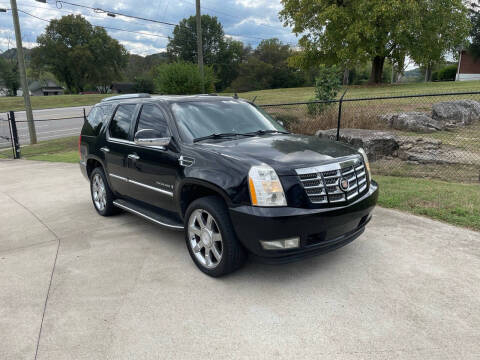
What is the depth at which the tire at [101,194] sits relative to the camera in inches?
215

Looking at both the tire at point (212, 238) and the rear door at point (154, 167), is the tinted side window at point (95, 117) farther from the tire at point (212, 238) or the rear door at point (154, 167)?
the tire at point (212, 238)

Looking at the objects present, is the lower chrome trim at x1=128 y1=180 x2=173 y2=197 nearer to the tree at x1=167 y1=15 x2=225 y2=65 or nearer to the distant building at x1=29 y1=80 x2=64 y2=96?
the tree at x1=167 y1=15 x2=225 y2=65

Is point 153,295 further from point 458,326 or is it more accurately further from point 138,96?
point 138,96

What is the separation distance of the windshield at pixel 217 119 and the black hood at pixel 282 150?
30 centimetres

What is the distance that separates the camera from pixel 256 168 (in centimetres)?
320

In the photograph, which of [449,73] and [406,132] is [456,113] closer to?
[406,132]

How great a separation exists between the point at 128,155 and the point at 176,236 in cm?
124

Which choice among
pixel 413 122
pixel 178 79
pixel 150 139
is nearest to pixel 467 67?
pixel 413 122

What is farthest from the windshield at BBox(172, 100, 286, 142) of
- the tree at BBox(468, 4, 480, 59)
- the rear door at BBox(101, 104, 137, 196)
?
the tree at BBox(468, 4, 480, 59)

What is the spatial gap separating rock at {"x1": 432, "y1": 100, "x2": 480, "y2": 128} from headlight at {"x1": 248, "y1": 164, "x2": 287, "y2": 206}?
11105 mm

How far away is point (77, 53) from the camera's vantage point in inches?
2650

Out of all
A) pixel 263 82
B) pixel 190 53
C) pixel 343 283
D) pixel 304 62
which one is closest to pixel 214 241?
pixel 343 283

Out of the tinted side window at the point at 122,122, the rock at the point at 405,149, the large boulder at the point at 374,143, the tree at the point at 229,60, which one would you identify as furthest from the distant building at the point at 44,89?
the tinted side window at the point at 122,122

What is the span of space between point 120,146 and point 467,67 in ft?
174
